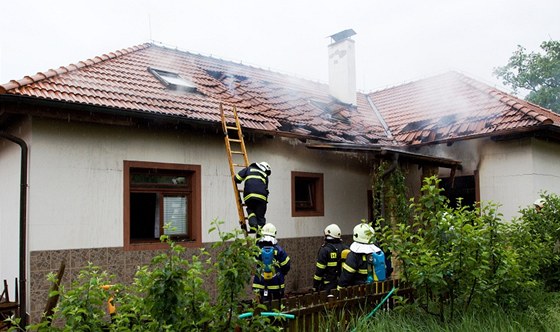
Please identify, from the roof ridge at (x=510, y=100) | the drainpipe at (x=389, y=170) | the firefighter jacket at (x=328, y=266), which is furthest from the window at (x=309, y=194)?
the roof ridge at (x=510, y=100)

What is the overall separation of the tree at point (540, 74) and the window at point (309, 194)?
22101mm

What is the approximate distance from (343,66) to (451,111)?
11.4 feet

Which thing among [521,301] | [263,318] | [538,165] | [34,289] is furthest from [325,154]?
[263,318]

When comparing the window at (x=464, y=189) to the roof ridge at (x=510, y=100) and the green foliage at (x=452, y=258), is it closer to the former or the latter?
the roof ridge at (x=510, y=100)

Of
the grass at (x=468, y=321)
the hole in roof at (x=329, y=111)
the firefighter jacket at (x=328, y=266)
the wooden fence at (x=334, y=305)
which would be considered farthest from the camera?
the hole in roof at (x=329, y=111)

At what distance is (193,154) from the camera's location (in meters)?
8.74

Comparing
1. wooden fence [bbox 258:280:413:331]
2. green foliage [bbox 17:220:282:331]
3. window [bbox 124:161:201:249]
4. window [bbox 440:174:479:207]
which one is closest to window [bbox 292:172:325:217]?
window [bbox 124:161:201:249]

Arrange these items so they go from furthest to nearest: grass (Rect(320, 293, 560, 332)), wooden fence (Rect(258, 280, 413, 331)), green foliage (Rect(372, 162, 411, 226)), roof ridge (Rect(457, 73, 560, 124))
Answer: roof ridge (Rect(457, 73, 560, 124)), green foliage (Rect(372, 162, 411, 226)), grass (Rect(320, 293, 560, 332)), wooden fence (Rect(258, 280, 413, 331))

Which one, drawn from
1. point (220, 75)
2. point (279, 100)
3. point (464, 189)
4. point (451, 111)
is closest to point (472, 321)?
point (464, 189)

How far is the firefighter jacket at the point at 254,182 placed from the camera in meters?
7.75

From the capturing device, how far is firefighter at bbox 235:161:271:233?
7.75m

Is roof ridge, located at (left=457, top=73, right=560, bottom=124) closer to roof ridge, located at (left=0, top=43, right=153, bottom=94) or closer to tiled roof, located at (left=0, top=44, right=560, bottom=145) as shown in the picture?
tiled roof, located at (left=0, top=44, right=560, bottom=145)

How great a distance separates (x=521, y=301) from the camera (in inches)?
239

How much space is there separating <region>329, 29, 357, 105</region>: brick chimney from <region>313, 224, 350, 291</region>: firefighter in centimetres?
752
